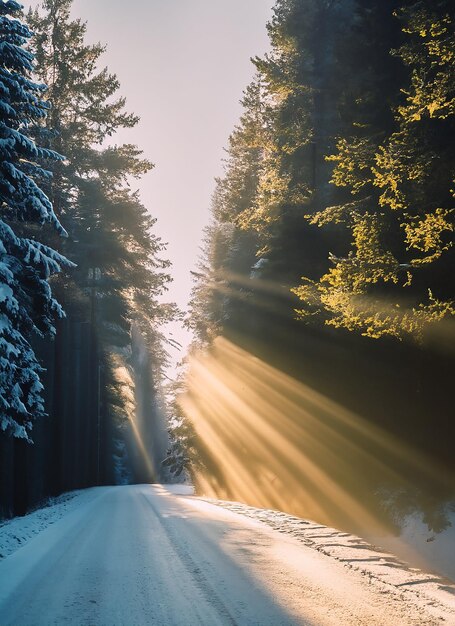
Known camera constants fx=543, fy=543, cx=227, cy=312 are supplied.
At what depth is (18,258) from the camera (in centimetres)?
1282

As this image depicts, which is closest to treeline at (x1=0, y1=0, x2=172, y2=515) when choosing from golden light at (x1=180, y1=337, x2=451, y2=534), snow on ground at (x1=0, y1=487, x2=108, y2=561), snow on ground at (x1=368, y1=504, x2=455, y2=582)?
snow on ground at (x1=0, y1=487, x2=108, y2=561)

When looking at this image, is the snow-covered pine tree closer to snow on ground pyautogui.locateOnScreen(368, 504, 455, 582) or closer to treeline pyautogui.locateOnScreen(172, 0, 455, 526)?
treeline pyautogui.locateOnScreen(172, 0, 455, 526)

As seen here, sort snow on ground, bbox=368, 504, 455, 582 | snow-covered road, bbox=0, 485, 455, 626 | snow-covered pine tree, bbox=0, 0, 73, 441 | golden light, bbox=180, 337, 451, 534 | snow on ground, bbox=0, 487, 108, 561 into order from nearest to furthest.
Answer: snow-covered road, bbox=0, 485, 455, 626 < snow on ground, bbox=0, 487, 108, 561 < snow on ground, bbox=368, 504, 455, 582 < snow-covered pine tree, bbox=0, 0, 73, 441 < golden light, bbox=180, 337, 451, 534

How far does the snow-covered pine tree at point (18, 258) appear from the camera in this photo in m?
11.2

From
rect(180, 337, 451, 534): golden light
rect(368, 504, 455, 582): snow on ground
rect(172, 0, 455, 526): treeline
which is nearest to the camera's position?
rect(172, 0, 455, 526): treeline

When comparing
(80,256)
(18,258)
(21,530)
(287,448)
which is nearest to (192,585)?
(21,530)

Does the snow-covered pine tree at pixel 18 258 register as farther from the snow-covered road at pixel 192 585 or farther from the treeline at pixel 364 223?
the treeline at pixel 364 223

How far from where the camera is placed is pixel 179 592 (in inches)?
231

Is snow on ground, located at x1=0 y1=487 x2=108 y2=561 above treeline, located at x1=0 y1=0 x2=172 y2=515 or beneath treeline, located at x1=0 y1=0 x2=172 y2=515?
beneath

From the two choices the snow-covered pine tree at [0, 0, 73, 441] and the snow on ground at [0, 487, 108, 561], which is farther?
the snow-covered pine tree at [0, 0, 73, 441]

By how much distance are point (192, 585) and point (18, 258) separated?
9200 millimetres

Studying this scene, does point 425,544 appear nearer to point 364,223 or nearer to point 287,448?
point 364,223

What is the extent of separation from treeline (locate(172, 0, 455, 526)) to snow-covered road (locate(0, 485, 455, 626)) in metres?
4.81

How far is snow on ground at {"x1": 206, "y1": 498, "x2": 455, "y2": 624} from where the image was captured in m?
5.83
